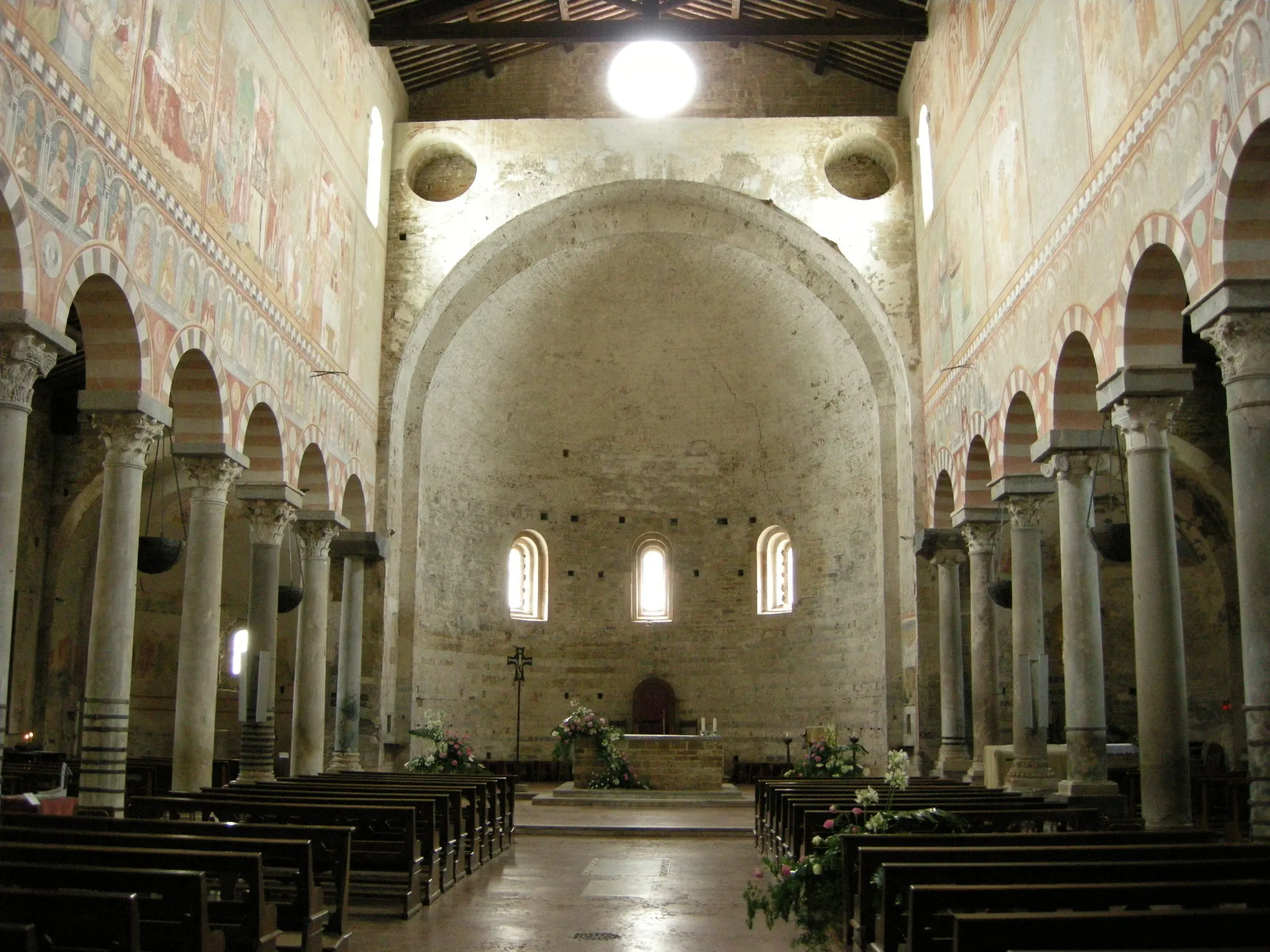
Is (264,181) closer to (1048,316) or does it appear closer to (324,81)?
(324,81)

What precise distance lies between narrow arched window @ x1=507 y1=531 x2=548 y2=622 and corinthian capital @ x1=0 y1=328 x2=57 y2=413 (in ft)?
57.1

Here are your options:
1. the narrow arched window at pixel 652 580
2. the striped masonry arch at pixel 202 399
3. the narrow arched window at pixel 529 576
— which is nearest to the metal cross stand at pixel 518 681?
the narrow arched window at pixel 529 576

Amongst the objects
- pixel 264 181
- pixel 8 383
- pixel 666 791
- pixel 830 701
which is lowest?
pixel 666 791

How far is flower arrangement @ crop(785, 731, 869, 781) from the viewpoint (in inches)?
752

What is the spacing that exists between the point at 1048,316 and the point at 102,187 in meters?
10.7

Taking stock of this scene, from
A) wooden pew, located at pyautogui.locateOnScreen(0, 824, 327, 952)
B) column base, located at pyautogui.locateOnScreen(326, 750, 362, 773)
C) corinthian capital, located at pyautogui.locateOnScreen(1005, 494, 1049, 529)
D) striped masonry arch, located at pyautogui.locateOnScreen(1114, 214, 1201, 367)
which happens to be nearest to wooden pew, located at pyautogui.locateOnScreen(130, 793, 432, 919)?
wooden pew, located at pyautogui.locateOnScreen(0, 824, 327, 952)

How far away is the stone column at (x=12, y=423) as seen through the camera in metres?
10.0

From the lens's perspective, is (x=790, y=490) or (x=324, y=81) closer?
(x=324, y=81)

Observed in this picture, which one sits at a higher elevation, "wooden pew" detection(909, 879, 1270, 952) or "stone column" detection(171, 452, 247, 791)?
"stone column" detection(171, 452, 247, 791)

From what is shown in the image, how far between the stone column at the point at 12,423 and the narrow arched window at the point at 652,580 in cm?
1856

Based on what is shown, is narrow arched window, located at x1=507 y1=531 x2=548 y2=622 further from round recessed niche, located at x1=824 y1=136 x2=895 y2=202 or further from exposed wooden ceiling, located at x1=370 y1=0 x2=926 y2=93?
exposed wooden ceiling, located at x1=370 y1=0 x2=926 y2=93

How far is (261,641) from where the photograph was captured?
17938 millimetres

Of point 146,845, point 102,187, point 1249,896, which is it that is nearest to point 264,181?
point 102,187

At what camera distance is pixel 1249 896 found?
17.7 ft
